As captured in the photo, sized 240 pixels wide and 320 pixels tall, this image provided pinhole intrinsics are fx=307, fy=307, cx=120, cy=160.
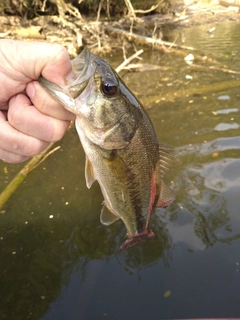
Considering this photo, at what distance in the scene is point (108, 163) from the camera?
1.87 metres

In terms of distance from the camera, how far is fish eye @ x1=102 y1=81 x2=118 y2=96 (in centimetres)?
170

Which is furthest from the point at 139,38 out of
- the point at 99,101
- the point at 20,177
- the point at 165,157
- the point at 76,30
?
the point at 99,101

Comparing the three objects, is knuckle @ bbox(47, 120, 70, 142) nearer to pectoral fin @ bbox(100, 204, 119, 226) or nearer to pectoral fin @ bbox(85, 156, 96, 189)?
pectoral fin @ bbox(85, 156, 96, 189)

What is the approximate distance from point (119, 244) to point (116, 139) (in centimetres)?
208

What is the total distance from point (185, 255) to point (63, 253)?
54.7 inches

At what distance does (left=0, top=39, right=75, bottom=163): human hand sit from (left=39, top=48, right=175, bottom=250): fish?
0.30 feet

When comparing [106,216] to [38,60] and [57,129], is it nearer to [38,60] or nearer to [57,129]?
[57,129]

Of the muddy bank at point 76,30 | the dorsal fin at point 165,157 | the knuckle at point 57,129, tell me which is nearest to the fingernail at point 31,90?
the knuckle at point 57,129

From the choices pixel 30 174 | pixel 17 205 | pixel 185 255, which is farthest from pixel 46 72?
pixel 30 174

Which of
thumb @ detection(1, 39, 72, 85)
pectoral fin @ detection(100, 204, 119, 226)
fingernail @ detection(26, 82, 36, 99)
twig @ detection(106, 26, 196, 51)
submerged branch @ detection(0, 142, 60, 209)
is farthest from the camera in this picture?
twig @ detection(106, 26, 196, 51)

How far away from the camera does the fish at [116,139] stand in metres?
1.68

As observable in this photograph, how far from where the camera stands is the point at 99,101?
171 centimetres

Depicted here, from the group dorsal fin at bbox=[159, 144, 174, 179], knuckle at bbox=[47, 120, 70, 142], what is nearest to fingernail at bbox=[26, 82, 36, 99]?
knuckle at bbox=[47, 120, 70, 142]

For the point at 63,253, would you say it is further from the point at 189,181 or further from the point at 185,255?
the point at 189,181
